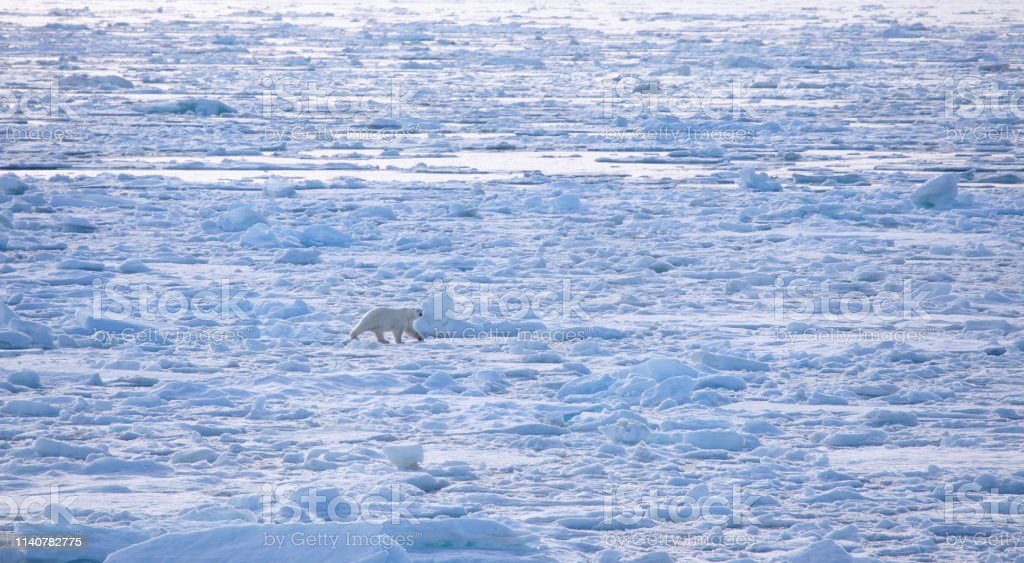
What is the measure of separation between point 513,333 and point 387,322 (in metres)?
0.66

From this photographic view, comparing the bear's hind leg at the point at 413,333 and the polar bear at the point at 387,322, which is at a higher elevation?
the polar bear at the point at 387,322

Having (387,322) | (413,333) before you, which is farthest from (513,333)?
(387,322)

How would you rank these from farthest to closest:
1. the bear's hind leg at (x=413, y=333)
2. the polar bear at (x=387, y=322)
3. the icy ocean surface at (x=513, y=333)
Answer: the bear's hind leg at (x=413, y=333) → the polar bear at (x=387, y=322) → the icy ocean surface at (x=513, y=333)

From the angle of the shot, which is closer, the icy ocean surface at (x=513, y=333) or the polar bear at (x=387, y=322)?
the icy ocean surface at (x=513, y=333)

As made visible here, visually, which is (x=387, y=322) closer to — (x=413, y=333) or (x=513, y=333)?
(x=413, y=333)

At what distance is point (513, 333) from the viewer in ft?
21.4

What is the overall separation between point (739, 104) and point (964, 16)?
78.4 feet

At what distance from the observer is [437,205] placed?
400 inches

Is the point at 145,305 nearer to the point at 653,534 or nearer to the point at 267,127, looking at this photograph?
the point at 653,534

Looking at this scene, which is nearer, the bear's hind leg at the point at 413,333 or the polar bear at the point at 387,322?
the polar bear at the point at 387,322

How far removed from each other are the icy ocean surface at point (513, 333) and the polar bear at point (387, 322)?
0.26 feet

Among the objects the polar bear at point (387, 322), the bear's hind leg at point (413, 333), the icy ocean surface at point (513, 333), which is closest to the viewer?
the icy ocean surface at point (513, 333)

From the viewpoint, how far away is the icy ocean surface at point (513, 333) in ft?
13.7

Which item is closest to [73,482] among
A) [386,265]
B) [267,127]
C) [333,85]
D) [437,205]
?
[386,265]
